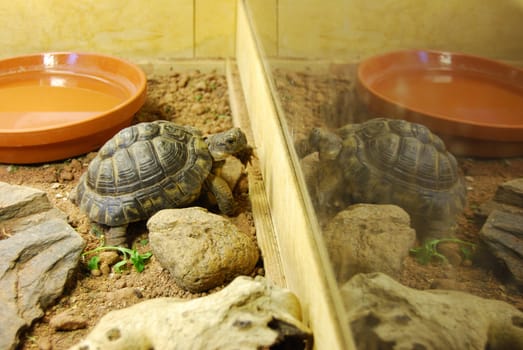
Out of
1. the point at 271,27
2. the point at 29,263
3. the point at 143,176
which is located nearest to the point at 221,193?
the point at 143,176

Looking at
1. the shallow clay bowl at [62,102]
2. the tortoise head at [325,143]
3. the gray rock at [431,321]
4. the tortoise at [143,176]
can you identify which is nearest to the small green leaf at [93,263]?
the tortoise at [143,176]

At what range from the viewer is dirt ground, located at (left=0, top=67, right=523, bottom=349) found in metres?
1.15

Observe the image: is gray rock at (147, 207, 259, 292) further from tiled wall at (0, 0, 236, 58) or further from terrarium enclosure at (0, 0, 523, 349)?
tiled wall at (0, 0, 236, 58)

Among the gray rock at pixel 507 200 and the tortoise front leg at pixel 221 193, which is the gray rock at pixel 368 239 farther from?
the tortoise front leg at pixel 221 193

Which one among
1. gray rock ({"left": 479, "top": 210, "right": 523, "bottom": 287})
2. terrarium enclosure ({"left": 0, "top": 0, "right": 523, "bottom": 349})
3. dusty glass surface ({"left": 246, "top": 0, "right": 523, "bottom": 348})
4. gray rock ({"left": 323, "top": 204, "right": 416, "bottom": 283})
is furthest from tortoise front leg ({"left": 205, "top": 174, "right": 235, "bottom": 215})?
gray rock ({"left": 479, "top": 210, "right": 523, "bottom": 287})

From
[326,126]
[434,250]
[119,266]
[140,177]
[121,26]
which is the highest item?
[121,26]

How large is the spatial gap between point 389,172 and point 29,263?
1.29m

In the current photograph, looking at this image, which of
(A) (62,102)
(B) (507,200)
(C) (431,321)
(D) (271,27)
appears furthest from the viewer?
(A) (62,102)

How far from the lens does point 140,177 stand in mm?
2086

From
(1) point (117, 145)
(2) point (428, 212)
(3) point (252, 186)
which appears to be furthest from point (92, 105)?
(2) point (428, 212)

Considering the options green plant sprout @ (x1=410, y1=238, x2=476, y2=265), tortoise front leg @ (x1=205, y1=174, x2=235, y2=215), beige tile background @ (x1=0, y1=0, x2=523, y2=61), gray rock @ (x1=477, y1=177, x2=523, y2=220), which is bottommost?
tortoise front leg @ (x1=205, y1=174, x2=235, y2=215)

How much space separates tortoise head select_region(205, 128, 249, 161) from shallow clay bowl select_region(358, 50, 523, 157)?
0.55 m

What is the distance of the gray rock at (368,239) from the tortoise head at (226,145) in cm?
84

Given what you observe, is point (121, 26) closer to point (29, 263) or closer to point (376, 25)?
point (376, 25)
